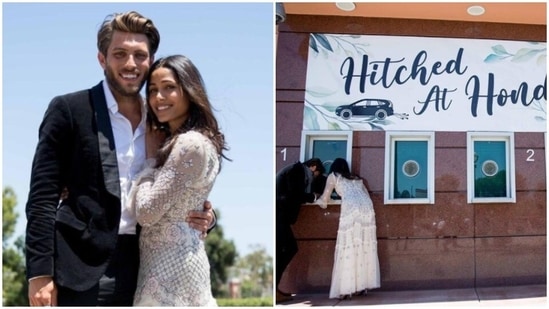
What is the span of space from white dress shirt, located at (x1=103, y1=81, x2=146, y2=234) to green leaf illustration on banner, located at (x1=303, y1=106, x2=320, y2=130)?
1.21m

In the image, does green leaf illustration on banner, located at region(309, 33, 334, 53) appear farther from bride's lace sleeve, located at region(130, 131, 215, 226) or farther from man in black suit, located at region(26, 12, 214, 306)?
bride's lace sleeve, located at region(130, 131, 215, 226)

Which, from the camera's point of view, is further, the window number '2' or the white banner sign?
the window number '2'

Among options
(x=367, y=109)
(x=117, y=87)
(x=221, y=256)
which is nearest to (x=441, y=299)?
(x=367, y=109)

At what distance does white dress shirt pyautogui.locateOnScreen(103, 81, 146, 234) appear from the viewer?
224 cm

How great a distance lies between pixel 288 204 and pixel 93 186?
128cm

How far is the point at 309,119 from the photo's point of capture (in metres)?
3.29

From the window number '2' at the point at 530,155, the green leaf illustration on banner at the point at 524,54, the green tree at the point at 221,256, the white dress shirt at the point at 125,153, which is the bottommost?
the green tree at the point at 221,256

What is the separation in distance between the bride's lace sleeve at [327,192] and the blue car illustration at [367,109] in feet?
1.18

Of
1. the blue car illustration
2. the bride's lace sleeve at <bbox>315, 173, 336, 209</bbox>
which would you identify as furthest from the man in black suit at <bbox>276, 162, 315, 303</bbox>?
the blue car illustration

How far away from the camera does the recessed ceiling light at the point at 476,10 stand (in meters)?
3.31

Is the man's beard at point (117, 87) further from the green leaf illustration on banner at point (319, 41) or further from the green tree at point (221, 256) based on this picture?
the green tree at point (221, 256)

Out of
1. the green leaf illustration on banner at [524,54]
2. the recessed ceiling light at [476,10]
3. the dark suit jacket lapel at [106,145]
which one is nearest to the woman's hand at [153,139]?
the dark suit jacket lapel at [106,145]

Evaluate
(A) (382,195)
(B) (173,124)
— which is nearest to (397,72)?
(A) (382,195)

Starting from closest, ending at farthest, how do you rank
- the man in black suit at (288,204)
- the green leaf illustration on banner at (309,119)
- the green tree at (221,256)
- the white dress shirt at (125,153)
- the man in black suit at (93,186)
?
the man in black suit at (93,186)
the white dress shirt at (125,153)
the man in black suit at (288,204)
the green leaf illustration on banner at (309,119)
the green tree at (221,256)
